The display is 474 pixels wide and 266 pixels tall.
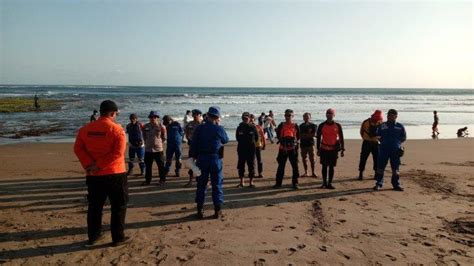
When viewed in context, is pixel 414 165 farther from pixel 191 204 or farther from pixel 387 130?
pixel 191 204

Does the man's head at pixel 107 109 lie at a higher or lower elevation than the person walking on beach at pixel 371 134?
higher

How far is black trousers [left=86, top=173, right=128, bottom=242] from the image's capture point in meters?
5.27

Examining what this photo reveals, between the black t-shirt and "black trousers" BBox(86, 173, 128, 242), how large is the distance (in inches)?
233

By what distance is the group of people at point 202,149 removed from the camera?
5.21 m

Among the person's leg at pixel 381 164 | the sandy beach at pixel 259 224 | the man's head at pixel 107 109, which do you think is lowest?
the sandy beach at pixel 259 224

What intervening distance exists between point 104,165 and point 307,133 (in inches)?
245

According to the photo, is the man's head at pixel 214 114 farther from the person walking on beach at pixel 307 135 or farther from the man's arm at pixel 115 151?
the person walking on beach at pixel 307 135

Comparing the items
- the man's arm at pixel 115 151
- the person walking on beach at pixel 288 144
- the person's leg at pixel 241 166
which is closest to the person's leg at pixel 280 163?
the person walking on beach at pixel 288 144

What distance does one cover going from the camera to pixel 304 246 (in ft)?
18.0

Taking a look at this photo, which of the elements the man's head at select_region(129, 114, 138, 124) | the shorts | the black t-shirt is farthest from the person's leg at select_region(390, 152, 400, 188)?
the man's head at select_region(129, 114, 138, 124)

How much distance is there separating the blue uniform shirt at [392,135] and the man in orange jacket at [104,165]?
608 centimetres

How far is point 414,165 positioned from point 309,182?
15.0ft

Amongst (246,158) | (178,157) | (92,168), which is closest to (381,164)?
(246,158)

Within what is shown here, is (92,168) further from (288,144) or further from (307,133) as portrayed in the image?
(307,133)
